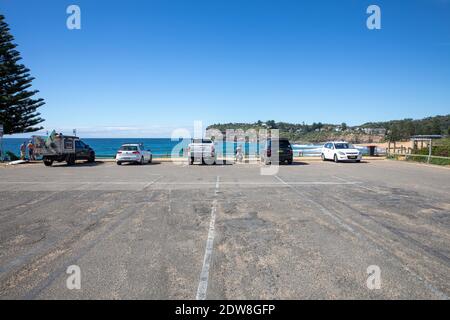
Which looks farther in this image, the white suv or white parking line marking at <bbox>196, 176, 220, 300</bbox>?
the white suv

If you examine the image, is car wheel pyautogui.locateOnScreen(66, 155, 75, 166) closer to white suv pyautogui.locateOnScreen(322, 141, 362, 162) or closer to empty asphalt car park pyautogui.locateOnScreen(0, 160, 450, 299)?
empty asphalt car park pyautogui.locateOnScreen(0, 160, 450, 299)

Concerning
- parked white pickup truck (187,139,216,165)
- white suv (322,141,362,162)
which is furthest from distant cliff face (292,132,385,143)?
parked white pickup truck (187,139,216,165)

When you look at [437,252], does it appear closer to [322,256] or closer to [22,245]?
[322,256]

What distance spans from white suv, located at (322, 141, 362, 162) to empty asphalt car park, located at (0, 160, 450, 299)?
16.0m

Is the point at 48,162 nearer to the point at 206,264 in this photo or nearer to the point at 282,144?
the point at 282,144

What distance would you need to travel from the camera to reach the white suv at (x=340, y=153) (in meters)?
25.5

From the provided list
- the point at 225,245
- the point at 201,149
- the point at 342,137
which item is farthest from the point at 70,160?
the point at 342,137

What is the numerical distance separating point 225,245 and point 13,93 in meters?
37.9

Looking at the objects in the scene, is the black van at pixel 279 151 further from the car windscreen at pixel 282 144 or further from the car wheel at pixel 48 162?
the car wheel at pixel 48 162

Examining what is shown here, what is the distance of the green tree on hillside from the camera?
32.5 m

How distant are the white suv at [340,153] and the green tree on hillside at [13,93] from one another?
32393 millimetres

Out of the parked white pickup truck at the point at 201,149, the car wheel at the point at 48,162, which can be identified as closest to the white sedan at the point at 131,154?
the parked white pickup truck at the point at 201,149

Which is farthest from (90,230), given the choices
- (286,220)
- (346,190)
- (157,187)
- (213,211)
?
(346,190)

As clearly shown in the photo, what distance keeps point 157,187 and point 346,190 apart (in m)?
7.41
